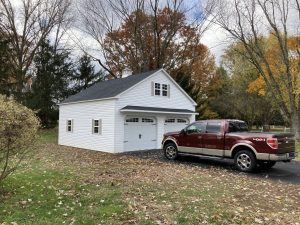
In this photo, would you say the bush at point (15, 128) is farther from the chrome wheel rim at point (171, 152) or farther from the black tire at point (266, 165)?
the black tire at point (266, 165)

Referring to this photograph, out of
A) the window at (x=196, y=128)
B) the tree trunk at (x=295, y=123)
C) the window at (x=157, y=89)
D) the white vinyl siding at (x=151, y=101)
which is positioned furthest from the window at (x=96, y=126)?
the tree trunk at (x=295, y=123)

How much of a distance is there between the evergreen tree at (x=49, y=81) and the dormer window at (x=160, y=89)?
17.5m

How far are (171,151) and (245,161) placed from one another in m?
4.20

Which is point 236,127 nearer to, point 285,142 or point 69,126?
point 285,142

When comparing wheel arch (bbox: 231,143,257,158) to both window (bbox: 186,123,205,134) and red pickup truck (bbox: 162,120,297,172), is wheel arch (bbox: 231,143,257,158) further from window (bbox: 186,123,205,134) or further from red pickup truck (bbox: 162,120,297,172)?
window (bbox: 186,123,205,134)

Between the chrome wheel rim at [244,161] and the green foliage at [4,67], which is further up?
the green foliage at [4,67]

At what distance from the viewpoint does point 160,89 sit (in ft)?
70.9

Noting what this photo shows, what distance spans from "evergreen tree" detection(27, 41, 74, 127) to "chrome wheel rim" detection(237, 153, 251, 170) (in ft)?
86.7

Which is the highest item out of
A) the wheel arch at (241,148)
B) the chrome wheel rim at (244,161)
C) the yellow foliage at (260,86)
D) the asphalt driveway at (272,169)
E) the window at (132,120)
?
the yellow foliage at (260,86)

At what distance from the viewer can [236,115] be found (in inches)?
1689

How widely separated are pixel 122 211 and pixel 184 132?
8841 mm


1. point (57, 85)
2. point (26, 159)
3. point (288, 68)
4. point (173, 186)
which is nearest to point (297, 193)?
point (173, 186)

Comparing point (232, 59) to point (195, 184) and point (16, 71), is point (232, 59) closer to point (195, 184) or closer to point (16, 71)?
point (16, 71)

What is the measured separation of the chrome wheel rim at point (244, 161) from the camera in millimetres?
12211
